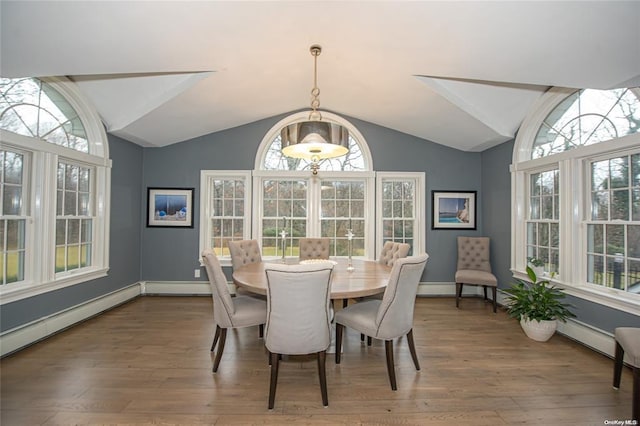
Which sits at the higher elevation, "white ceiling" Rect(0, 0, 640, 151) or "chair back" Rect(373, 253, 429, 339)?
"white ceiling" Rect(0, 0, 640, 151)

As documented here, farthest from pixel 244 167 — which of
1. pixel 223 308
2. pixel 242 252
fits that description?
pixel 223 308

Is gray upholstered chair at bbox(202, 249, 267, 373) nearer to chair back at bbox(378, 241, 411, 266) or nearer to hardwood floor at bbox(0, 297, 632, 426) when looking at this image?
hardwood floor at bbox(0, 297, 632, 426)

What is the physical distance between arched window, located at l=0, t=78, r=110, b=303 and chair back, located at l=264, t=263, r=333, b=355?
8.42ft

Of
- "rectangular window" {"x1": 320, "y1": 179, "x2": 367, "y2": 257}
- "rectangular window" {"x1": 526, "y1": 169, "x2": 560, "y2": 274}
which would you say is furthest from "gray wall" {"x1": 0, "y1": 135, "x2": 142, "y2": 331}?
"rectangular window" {"x1": 526, "y1": 169, "x2": 560, "y2": 274}

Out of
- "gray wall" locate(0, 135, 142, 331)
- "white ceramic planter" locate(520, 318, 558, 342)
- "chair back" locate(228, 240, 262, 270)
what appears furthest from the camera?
"chair back" locate(228, 240, 262, 270)

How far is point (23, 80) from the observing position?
2883 millimetres

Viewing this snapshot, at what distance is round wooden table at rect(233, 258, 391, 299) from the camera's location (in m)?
2.25

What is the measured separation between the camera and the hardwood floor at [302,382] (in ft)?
6.28

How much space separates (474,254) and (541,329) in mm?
1602

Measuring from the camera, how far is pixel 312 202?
4820 millimetres

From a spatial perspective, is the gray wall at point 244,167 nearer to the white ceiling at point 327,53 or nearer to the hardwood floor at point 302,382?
the white ceiling at point 327,53

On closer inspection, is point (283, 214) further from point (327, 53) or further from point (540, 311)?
point (540, 311)

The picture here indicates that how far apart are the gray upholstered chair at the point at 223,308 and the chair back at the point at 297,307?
0.54 metres

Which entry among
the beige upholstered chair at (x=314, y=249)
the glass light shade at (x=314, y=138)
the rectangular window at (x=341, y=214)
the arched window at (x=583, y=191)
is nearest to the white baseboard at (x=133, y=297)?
the arched window at (x=583, y=191)
